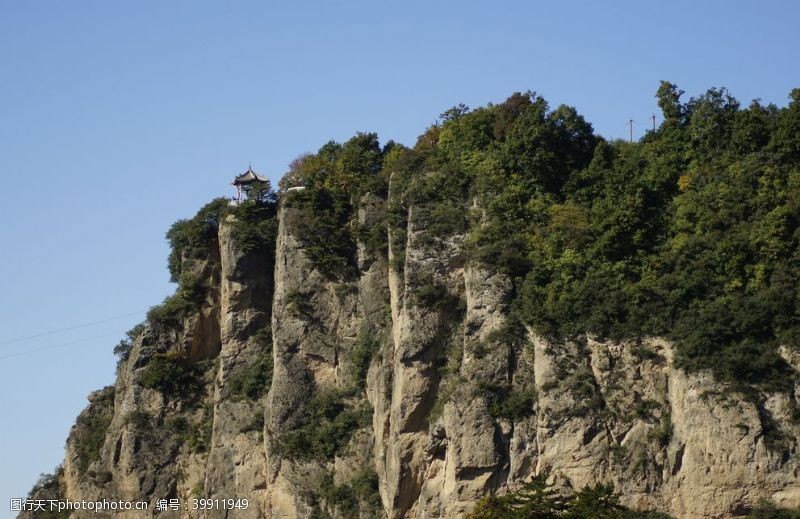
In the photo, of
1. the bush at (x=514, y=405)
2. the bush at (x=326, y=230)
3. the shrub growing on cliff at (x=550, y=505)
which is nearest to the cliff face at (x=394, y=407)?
the bush at (x=514, y=405)

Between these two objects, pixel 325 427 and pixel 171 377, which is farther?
pixel 171 377

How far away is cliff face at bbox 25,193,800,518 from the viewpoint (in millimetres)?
66062

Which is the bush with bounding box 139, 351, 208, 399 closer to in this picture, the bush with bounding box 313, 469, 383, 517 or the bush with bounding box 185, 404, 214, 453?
the bush with bounding box 185, 404, 214, 453

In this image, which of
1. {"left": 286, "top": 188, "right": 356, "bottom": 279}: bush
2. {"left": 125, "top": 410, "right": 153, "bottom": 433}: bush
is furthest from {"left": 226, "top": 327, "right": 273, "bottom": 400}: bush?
{"left": 125, "top": 410, "right": 153, "bottom": 433}: bush

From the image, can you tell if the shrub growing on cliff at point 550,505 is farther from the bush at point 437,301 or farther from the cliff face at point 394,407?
the bush at point 437,301

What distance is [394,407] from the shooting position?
2835 inches

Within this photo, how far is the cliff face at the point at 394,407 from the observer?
66062mm

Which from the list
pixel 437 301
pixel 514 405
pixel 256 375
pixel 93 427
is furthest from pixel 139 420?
pixel 514 405

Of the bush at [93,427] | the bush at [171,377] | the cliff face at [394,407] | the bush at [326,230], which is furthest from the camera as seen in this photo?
the bush at [93,427]

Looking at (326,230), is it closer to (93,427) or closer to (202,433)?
(202,433)

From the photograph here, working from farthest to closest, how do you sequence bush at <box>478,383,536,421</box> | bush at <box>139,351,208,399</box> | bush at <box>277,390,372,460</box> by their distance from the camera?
bush at <box>139,351,208,399</box>, bush at <box>277,390,372,460</box>, bush at <box>478,383,536,421</box>

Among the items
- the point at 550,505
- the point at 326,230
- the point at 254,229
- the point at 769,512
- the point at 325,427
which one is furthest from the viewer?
the point at 254,229

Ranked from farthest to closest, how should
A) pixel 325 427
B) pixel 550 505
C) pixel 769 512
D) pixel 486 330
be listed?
pixel 325 427 < pixel 486 330 < pixel 769 512 < pixel 550 505

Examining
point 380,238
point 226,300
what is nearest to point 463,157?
point 380,238
